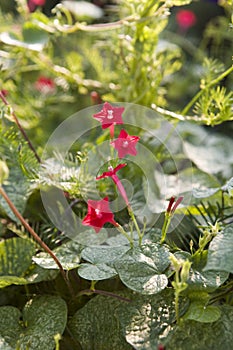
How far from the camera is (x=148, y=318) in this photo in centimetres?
58

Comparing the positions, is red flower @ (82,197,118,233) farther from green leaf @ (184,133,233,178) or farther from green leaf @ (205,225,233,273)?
green leaf @ (184,133,233,178)

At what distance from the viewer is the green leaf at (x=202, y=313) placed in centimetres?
55

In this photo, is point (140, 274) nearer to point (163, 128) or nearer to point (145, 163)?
point (145, 163)

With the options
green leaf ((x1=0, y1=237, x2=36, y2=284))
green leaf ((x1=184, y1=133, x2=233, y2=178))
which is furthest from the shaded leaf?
green leaf ((x1=184, y1=133, x2=233, y2=178))

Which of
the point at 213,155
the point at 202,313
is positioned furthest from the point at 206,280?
the point at 213,155

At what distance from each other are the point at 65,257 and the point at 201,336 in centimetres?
20

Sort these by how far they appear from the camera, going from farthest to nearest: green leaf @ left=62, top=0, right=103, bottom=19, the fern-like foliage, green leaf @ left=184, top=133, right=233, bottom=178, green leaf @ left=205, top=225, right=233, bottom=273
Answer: green leaf @ left=62, top=0, right=103, bottom=19 < green leaf @ left=184, top=133, right=233, bottom=178 < the fern-like foliage < green leaf @ left=205, top=225, right=233, bottom=273

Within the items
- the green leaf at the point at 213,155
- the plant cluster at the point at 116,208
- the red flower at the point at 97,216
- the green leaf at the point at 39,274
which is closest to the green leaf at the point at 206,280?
the plant cluster at the point at 116,208

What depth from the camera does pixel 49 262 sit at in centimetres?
64

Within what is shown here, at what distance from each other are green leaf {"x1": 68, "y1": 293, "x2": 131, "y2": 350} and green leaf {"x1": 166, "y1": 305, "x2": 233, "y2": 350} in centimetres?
7

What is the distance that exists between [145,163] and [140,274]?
264 mm

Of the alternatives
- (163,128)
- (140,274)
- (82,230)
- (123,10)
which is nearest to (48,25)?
(123,10)

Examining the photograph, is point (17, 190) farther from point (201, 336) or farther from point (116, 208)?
point (201, 336)

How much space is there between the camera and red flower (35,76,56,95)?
113cm
